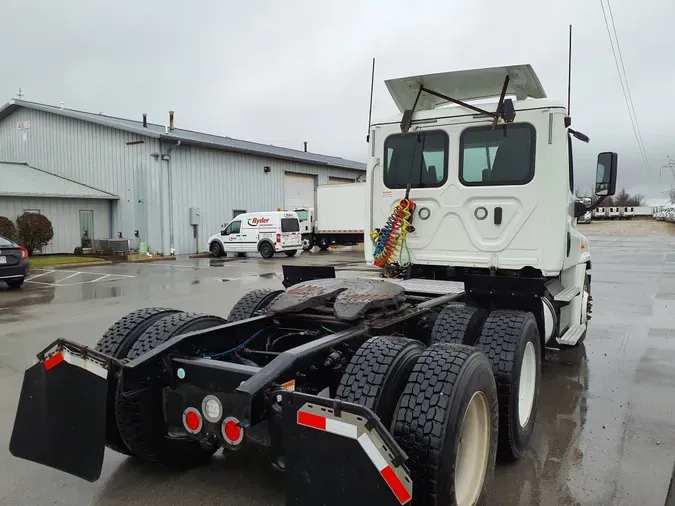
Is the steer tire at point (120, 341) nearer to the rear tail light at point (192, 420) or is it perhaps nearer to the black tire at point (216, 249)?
the rear tail light at point (192, 420)

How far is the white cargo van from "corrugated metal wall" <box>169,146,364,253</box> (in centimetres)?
181

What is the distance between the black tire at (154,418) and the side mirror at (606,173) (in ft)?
13.2

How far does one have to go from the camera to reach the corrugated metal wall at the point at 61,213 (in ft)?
72.9

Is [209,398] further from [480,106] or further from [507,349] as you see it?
[480,106]

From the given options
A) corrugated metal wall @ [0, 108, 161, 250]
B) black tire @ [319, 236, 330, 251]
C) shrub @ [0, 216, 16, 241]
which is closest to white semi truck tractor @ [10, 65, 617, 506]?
shrub @ [0, 216, 16, 241]

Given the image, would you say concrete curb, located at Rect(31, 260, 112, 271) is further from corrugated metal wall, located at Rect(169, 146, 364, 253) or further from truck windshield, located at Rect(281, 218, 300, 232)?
truck windshield, located at Rect(281, 218, 300, 232)

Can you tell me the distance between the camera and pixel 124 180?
2534 cm

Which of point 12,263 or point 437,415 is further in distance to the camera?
point 12,263

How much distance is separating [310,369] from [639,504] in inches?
82.7

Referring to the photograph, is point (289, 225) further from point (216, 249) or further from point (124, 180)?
point (124, 180)

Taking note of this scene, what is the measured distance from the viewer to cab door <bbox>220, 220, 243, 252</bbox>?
78.9 feet

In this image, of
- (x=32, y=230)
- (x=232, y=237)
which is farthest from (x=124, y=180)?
(x=232, y=237)

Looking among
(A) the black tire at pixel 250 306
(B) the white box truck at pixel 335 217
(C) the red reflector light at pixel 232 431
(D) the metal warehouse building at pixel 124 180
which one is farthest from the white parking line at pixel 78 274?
(C) the red reflector light at pixel 232 431

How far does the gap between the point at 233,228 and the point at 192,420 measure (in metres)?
21.9
